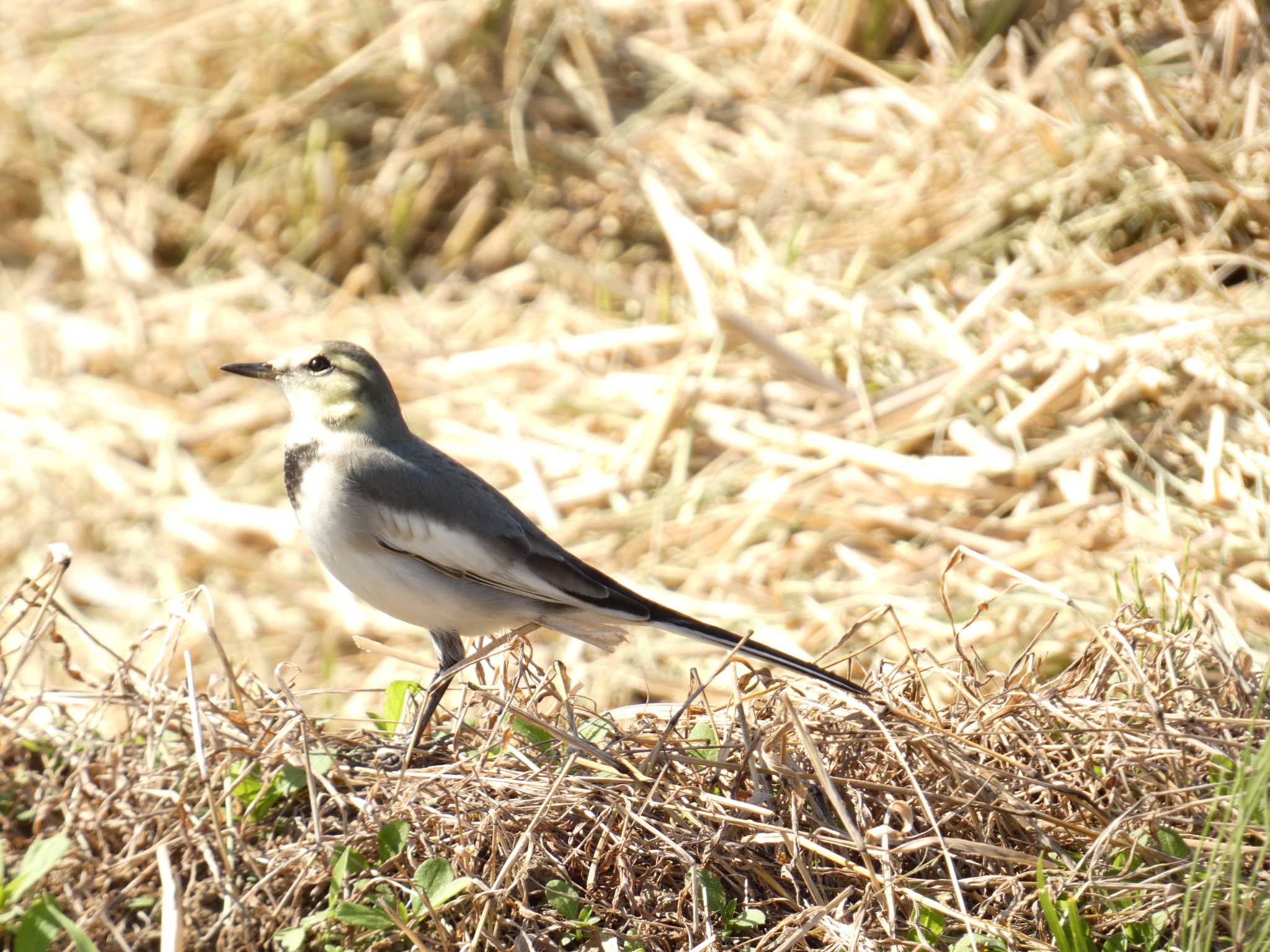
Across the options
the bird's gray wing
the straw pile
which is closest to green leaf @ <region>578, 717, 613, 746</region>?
the straw pile

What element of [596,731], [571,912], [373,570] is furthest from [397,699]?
[571,912]

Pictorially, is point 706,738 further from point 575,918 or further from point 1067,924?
point 1067,924

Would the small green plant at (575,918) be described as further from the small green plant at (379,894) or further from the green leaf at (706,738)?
the green leaf at (706,738)

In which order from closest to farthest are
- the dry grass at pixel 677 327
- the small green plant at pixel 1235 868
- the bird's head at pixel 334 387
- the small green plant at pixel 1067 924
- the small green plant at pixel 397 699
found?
the small green plant at pixel 1235 868, the small green plant at pixel 1067 924, the small green plant at pixel 397 699, the bird's head at pixel 334 387, the dry grass at pixel 677 327

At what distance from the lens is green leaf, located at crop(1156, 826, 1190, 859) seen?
2578mm

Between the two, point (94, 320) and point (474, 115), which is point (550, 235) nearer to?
point (474, 115)

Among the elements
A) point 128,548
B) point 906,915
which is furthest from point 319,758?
point 128,548

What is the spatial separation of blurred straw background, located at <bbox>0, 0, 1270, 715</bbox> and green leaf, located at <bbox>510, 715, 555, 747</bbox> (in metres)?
1.19

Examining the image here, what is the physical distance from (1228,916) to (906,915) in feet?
1.98

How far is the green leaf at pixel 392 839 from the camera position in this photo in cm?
262

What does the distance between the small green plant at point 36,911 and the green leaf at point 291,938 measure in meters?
0.34

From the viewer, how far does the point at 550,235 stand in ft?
22.6

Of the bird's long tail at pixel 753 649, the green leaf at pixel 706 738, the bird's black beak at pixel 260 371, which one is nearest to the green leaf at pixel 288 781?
the green leaf at pixel 706 738

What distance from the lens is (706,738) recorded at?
9.87ft
